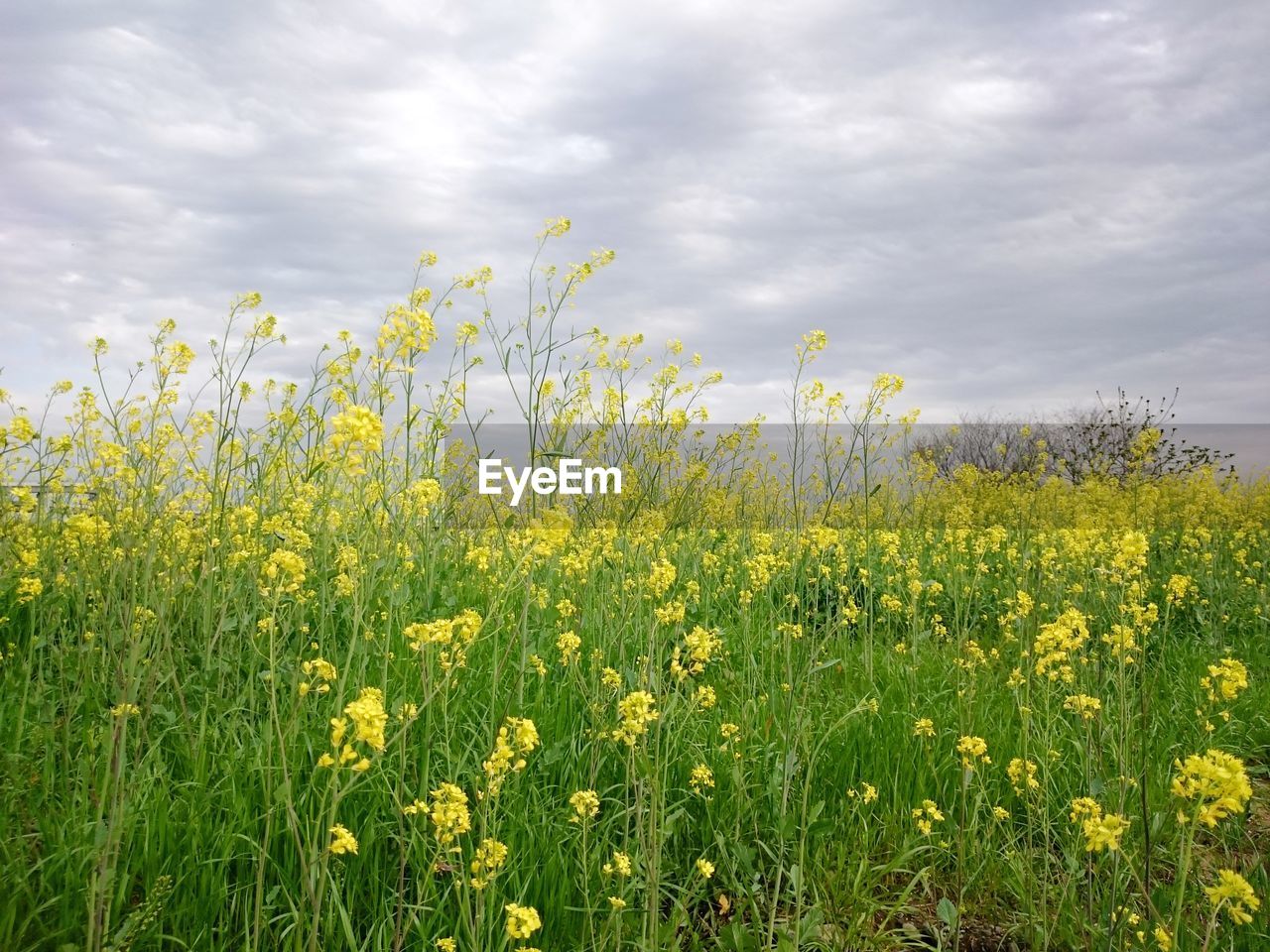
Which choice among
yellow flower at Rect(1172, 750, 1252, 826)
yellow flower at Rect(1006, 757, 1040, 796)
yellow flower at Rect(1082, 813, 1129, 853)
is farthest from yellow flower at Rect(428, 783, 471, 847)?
yellow flower at Rect(1006, 757, 1040, 796)

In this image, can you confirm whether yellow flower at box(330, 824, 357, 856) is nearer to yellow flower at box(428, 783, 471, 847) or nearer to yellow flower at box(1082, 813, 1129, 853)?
yellow flower at box(428, 783, 471, 847)

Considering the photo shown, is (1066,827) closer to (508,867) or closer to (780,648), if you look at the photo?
(780,648)

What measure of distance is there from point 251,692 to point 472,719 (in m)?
0.78

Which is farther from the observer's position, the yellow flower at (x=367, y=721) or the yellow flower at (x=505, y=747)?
the yellow flower at (x=505, y=747)

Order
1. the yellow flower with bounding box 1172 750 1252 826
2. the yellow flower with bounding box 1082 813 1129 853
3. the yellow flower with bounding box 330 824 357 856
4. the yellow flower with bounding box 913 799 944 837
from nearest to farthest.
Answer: the yellow flower with bounding box 330 824 357 856, the yellow flower with bounding box 1172 750 1252 826, the yellow flower with bounding box 1082 813 1129 853, the yellow flower with bounding box 913 799 944 837

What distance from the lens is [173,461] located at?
418 cm

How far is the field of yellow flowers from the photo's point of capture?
1.99 metres

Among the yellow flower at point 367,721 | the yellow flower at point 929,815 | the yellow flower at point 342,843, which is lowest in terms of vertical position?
the yellow flower at point 929,815

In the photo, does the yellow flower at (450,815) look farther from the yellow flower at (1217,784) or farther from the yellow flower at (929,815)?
the yellow flower at (929,815)

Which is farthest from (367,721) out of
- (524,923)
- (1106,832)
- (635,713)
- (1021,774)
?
(1021,774)

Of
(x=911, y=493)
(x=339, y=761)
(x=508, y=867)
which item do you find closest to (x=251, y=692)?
(x=508, y=867)

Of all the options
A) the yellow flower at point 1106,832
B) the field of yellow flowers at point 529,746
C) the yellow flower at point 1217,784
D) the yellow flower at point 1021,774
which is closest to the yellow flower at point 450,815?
the field of yellow flowers at point 529,746

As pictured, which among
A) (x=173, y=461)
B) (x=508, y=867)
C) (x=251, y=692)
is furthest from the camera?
(x=173, y=461)

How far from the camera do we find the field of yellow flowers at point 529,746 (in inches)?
78.4
